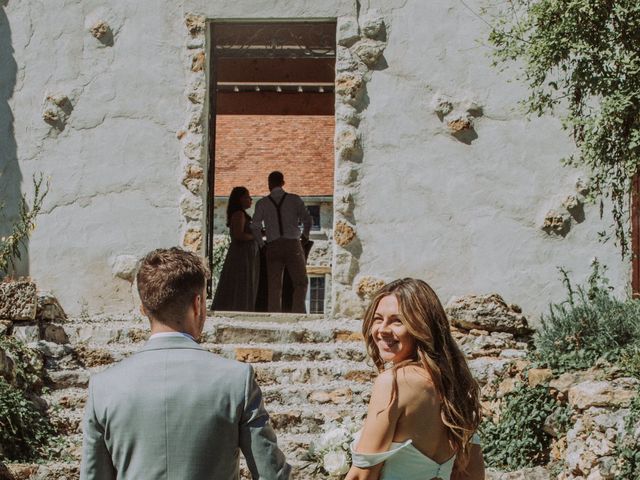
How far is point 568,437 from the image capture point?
659 centimetres

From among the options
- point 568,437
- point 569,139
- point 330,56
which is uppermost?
point 330,56

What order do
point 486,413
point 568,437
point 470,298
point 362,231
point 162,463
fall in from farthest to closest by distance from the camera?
point 362,231 < point 470,298 < point 486,413 < point 568,437 < point 162,463

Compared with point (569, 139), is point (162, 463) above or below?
below

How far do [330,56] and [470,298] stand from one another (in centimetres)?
482

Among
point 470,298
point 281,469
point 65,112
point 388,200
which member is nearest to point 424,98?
point 388,200

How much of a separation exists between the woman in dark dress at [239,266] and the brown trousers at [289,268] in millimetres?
313

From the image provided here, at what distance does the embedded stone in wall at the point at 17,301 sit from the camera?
8219 mm

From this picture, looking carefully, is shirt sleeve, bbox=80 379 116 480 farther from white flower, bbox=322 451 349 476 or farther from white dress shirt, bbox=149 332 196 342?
white flower, bbox=322 451 349 476

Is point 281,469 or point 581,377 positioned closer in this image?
point 281,469

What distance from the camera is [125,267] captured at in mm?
9477

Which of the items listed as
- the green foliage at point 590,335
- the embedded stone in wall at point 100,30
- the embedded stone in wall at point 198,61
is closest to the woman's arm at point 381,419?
the green foliage at point 590,335

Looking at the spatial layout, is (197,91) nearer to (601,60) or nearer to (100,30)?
(100,30)

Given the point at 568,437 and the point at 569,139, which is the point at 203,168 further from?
the point at 568,437

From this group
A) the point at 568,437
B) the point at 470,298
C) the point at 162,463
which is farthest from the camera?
the point at 470,298
